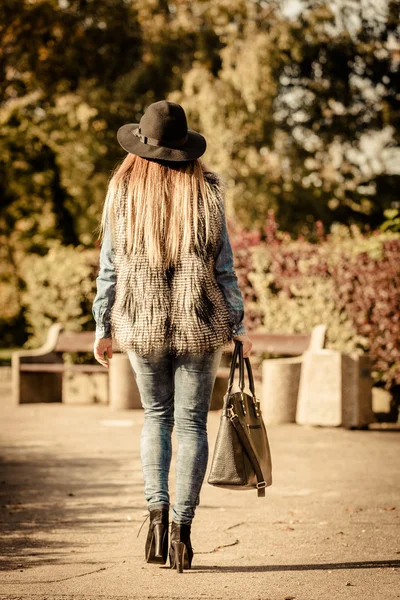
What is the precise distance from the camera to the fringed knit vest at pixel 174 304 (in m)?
4.38

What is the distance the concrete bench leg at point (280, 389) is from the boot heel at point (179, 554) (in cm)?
591

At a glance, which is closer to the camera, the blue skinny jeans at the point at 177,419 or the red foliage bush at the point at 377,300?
the blue skinny jeans at the point at 177,419

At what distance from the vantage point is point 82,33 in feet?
81.0

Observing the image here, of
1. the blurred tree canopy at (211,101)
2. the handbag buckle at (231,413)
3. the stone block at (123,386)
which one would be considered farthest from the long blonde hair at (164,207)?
the blurred tree canopy at (211,101)

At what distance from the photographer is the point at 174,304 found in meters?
4.41

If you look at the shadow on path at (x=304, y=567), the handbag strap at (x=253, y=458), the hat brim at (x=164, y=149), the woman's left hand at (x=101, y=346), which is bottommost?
the shadow on path at (x=304, y=567)

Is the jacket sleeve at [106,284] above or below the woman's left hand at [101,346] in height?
above

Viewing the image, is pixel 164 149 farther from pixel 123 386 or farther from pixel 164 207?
pixel 123 386

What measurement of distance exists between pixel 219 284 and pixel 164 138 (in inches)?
27.1

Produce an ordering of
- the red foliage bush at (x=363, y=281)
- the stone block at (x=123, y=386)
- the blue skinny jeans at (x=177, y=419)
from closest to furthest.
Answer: the blue skinny jeans at (x=177, y=419)
the red foliage bush at (x=363, y=281)
the stone block at (x=123, y=386)

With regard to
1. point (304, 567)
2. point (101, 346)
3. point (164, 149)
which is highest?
point (164, 149)

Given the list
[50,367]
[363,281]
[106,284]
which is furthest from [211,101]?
[106,284]

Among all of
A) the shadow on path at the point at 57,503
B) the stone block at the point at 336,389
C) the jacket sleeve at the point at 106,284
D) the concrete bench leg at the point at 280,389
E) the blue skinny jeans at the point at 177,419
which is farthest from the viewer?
the concrete bench leg at the point at 280,389

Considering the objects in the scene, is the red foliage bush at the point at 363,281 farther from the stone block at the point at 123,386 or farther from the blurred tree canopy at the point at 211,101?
the blurred tree canopy at the point at 211,101
